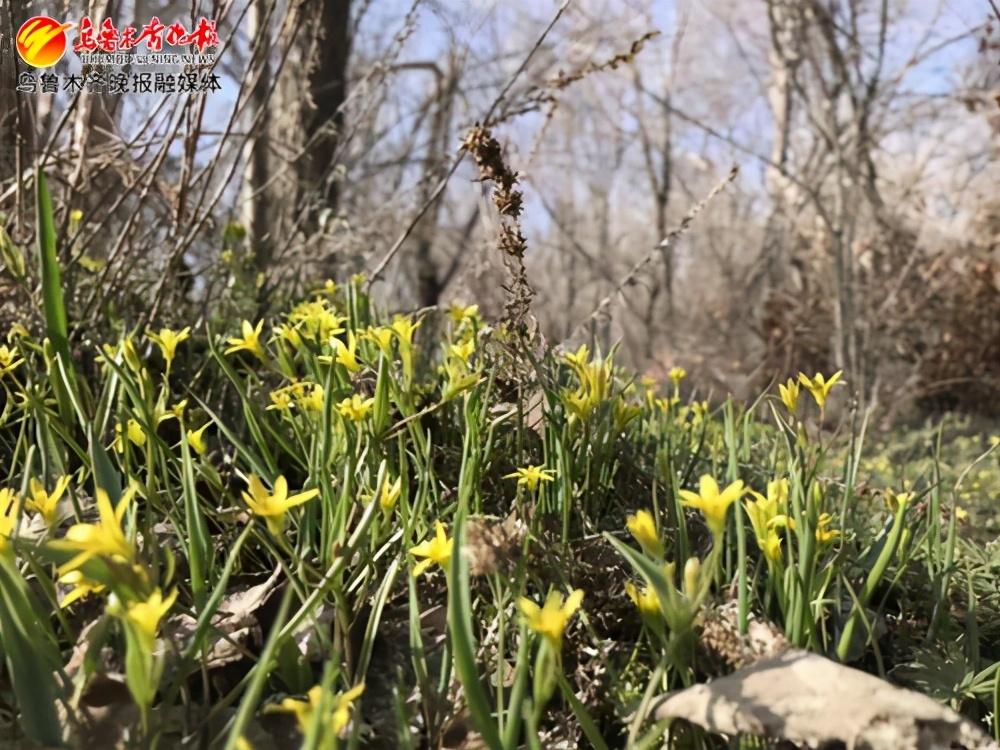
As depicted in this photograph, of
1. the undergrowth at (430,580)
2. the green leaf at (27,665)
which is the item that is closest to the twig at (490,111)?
the undergrowth at (430,580)

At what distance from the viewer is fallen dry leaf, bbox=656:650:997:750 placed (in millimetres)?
666

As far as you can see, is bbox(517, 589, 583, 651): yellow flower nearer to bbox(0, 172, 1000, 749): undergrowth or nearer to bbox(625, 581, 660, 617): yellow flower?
bbox(0, 172, 1000, 749): undergrowth

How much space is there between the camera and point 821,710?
2.25 feet

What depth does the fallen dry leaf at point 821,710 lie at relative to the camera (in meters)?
0.67

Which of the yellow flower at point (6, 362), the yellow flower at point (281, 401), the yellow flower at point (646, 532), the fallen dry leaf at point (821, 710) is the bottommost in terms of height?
the fallen dry leaf at point (821, 710)

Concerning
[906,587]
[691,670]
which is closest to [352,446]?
[691,670]

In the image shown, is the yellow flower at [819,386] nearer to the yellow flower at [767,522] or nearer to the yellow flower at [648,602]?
the yellow flower at [767,522]

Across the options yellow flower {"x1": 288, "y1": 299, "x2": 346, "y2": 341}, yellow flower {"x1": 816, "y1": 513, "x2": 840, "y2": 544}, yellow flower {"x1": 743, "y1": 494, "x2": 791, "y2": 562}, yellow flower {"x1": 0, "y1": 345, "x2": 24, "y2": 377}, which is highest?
yellow flower {"x1": 288, "y1": 299, "x2": 346, "y2": 341}

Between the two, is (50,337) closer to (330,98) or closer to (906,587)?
(906,587)

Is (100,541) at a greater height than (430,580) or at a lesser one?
greater

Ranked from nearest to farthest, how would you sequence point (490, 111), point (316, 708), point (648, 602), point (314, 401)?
1. point (316, 708)
2. point (648, 602)
3. point (314, 401)
4. point (490, 111)

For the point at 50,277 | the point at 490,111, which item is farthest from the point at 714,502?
the point at 490,111

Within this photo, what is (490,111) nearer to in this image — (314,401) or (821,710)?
(314,401)

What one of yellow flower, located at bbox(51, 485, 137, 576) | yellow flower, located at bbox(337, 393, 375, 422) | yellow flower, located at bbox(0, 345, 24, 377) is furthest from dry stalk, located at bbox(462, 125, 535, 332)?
yellow flower, located at bbox(0, 345, 24, 377)
